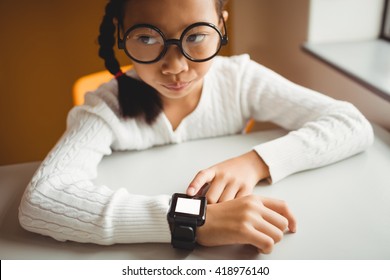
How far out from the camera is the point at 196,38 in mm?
778

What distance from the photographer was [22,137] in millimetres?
1792

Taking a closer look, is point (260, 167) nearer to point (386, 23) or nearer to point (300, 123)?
point (300, 123)

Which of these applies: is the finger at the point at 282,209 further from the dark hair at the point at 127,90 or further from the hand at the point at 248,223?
the dark hair at the point at 127,90

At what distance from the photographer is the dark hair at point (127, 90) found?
915mm

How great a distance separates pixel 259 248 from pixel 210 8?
51 cm

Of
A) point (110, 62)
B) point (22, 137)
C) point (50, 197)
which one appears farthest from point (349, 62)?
point (22, 137)

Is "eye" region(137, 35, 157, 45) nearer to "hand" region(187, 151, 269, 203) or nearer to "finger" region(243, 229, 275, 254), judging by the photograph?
"hand" region(187, 151, 269, 203)

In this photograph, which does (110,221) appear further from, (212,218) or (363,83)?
(363,83)

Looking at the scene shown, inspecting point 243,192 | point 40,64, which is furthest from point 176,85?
point 40,64

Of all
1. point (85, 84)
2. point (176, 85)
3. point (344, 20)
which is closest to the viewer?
point (176, 85)

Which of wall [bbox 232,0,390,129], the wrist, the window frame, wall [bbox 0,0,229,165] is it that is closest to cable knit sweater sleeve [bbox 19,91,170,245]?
the wrist

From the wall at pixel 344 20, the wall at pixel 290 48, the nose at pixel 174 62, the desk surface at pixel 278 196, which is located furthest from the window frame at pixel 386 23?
the nose at pixel 174 62

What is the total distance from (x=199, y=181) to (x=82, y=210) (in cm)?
23

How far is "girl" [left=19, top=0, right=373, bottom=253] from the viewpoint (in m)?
0.65
